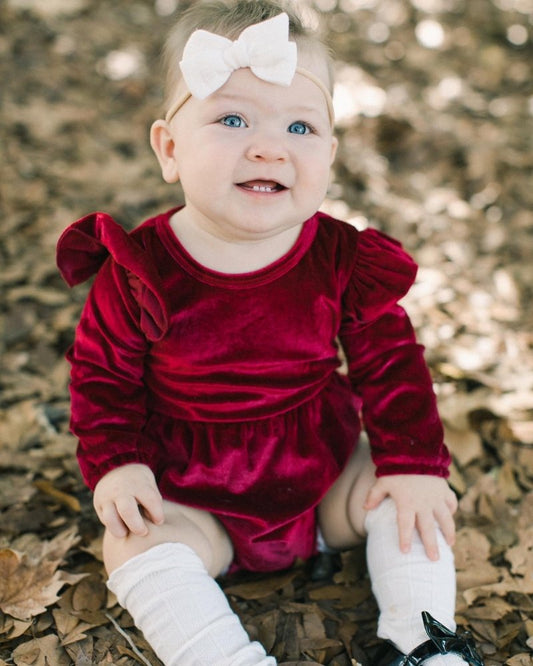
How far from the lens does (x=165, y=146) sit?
5.58 ft

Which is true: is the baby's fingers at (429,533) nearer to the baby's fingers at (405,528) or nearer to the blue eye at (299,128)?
the baby's fingers at (405,528)

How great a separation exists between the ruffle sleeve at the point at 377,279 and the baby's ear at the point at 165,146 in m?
0.48

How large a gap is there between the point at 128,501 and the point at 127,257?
539mm

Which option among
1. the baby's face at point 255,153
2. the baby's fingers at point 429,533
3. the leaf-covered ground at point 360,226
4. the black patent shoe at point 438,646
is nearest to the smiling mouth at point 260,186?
the baby's face at point 255,153

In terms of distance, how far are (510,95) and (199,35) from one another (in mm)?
3570

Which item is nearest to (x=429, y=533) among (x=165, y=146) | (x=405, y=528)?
(x=405, y=528)

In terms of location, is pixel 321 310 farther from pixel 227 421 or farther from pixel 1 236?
pixel 1 236

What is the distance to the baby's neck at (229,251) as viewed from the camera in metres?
1.68

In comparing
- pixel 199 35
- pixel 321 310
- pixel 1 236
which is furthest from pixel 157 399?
pixel 1 236

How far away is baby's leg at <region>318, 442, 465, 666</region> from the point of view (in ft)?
5.34

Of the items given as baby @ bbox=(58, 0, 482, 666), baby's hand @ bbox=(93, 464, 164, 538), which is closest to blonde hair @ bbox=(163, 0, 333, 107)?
baby @ bbox=(58, 0, 482, 666)

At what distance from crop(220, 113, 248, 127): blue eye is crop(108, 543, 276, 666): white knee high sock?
921 mm

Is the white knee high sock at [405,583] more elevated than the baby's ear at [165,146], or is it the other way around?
the baby's ear at [165,146]

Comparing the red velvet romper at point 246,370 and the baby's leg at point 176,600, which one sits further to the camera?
the red velvet romper at point 246,370
